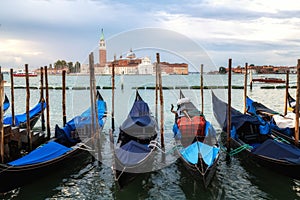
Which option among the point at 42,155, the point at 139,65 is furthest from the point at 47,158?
the point at 139,65

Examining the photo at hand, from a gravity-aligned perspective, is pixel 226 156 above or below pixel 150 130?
below

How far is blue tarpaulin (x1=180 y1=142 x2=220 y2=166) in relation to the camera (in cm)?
469

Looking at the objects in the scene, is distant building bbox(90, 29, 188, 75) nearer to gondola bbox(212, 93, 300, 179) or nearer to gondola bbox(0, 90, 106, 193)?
gondola bbox(0, 90, 106, 193)

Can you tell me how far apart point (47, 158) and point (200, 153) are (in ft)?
8.96

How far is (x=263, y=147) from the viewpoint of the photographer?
17.3 ft

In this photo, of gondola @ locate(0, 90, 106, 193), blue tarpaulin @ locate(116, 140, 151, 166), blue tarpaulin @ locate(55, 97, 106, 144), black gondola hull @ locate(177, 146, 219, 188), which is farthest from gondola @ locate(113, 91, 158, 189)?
blue tarpaulin @ locate(55, 97, 106, 144)

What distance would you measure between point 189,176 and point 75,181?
2143mm

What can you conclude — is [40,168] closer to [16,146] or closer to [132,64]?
[16,146]

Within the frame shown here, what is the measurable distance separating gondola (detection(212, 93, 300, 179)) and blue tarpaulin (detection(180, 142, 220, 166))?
37.5 inches

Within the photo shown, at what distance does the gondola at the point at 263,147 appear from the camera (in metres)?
4.80

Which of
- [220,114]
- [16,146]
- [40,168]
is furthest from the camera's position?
[220,114]

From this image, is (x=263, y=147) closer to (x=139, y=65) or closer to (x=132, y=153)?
(x=132, y=153)

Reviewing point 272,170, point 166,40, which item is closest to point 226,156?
point 272,170

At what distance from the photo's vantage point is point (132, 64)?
255 inches
